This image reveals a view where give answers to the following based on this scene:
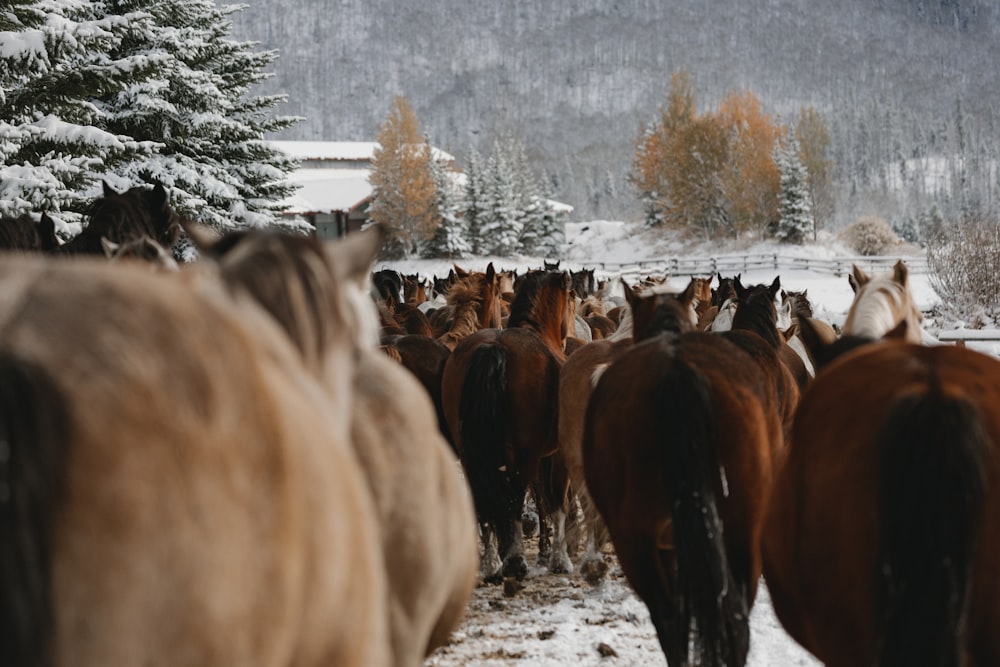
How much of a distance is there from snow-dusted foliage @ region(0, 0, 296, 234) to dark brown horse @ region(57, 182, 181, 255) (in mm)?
4917

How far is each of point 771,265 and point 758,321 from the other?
38.9 meters

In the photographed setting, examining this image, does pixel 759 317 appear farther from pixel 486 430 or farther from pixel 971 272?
pixel 971 272

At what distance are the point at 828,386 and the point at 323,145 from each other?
9181 cm

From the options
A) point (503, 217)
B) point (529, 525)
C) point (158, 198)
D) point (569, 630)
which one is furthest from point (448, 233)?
point (569, 630)

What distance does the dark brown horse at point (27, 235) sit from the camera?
5.26m

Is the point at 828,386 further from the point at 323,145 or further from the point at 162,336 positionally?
the point at 323,145

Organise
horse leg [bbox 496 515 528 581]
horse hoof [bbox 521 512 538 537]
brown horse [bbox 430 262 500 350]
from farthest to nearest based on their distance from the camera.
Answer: brown horse [bbox 430 262 500 350] → horse hoof [bbox 521 512 538 537] → horse leg [bbox 496 515 528 581]

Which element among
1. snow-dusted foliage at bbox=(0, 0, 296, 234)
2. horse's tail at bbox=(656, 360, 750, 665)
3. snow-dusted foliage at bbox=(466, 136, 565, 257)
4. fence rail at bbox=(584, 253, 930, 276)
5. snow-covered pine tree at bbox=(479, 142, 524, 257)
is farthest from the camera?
snow-dusted foliage at bbox=(466, 136, 565, 257)

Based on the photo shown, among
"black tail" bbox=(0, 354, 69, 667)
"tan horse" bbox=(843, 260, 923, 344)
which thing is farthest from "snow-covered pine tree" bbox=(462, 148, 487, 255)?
"black tail" bbox=(0, 354, 69, 667)

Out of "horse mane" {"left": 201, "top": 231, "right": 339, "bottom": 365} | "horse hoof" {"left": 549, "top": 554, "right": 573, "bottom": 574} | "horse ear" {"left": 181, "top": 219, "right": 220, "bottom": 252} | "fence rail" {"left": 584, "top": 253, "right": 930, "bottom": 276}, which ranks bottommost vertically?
"horse hoof" {"left": 549, "top": 554, "right": 573, "bottom": 574}

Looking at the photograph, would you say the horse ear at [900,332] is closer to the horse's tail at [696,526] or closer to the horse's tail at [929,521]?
the horse's tail at [696,526]

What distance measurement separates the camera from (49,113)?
10703mm

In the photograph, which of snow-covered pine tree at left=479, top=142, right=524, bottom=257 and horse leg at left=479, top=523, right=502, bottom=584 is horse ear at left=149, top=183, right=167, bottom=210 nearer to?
horse leg at left=479, top=523, right=502, bottom=584

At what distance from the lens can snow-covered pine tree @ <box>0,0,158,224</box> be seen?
9.20m
